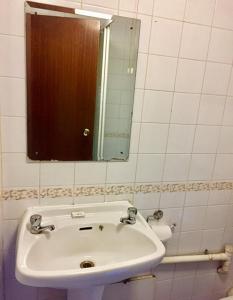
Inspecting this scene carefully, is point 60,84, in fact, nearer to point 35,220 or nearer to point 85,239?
point 35,220

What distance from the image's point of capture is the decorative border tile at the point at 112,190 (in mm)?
1114

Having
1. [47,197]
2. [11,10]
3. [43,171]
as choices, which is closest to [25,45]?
[11,10]

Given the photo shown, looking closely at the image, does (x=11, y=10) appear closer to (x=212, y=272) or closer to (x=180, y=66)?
(x=180, y=66)

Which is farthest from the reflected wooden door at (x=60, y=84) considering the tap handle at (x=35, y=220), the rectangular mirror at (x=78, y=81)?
the tap handle at (x=35, y=220)

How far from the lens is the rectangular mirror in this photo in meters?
1.00

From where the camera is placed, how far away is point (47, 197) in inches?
45.3

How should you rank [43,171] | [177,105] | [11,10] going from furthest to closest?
[177,105] → [43,171] → [11,10]

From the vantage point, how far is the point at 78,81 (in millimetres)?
1068

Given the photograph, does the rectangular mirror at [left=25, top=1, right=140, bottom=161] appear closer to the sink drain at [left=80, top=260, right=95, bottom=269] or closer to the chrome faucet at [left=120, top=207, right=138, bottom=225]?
the chrome faucet at [left=120, top=207, right=138, bottom=225]

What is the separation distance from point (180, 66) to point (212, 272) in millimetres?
1333

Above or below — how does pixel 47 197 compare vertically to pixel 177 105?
below

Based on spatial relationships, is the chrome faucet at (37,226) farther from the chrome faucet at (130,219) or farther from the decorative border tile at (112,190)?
the chrome faucet at (130,219)

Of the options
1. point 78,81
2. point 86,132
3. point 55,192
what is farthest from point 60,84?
point 55,192

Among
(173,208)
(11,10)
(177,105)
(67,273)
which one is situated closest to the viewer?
(67,273)
